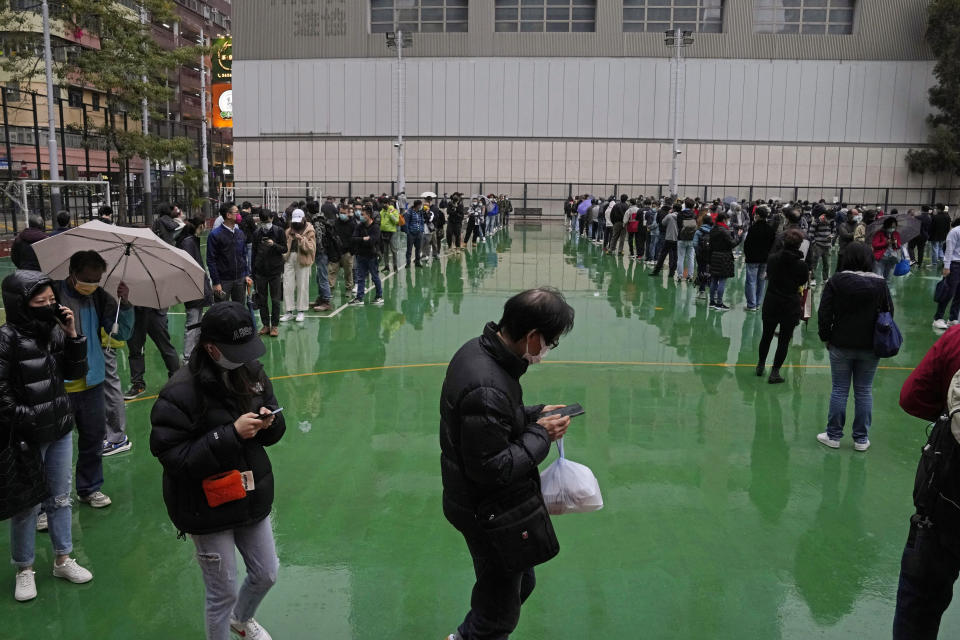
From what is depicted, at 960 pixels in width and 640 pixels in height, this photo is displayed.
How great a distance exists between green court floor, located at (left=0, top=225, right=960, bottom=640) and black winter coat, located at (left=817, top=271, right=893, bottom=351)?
1.01 m

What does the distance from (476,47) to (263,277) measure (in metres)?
32.0

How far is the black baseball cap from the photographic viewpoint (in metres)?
3.03

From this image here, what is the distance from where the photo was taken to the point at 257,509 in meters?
3.26

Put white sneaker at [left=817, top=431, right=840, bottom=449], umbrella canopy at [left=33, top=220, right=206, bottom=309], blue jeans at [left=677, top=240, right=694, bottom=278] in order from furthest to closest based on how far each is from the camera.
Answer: blue jeans at [left=677, top=240, right=694, bottom=278], white sneaker at [left=817, top=431, right=840, bottom=449], umbrella canopy at [left=33, top=220, right=206, bottom=309]

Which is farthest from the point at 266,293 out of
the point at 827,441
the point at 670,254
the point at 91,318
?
the point at 670,254

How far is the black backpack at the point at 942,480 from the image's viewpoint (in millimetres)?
2984

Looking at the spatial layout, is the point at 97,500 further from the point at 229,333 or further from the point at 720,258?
the point at 720,258

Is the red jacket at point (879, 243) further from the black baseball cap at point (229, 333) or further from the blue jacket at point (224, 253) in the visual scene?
the black baseball cap at point (229, 333)

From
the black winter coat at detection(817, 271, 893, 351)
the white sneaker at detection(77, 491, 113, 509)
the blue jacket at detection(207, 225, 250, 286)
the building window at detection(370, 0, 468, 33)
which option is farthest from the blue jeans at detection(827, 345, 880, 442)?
the building window at detection(370, 0, 468, 33)

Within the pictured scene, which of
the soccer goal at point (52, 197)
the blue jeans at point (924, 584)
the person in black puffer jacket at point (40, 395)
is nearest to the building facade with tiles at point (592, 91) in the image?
the soccer goal at point (52, 197)

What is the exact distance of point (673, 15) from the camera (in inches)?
1529

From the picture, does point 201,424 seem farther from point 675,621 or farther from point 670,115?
point 670,115

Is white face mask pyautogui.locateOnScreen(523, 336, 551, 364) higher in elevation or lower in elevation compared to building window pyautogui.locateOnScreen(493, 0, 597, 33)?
lower

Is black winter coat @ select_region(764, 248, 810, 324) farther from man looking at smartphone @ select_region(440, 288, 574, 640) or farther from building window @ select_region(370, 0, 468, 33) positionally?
building window @ select_region(370, 0, 468, 33)
